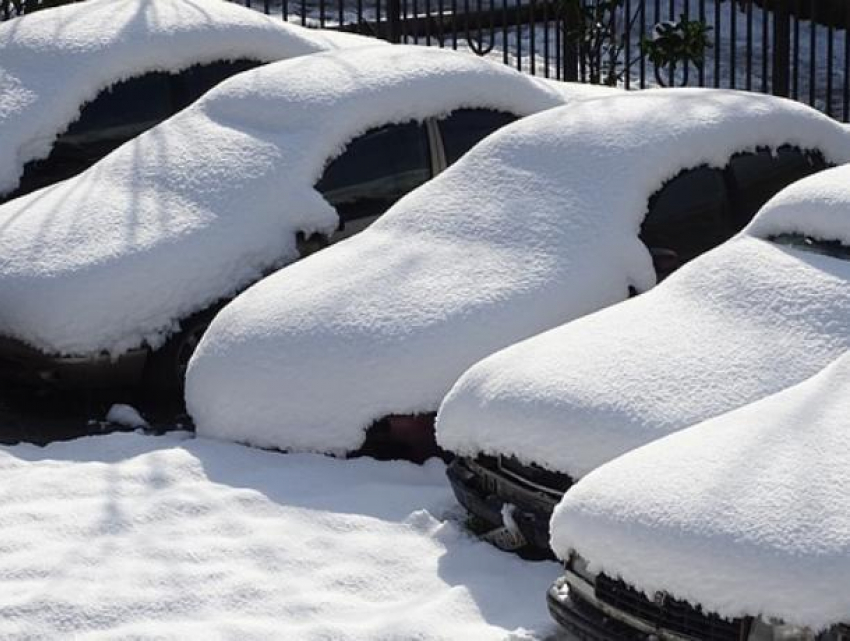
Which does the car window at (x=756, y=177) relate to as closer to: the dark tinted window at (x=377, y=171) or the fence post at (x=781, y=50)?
the dark tinted window at (x=377, y=171)

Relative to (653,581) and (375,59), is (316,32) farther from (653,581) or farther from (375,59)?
(653,581)

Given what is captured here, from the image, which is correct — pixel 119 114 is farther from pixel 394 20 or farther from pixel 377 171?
pixel 394 20

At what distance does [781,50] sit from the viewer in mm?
13727

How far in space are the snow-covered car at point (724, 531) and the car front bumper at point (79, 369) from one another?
341cm

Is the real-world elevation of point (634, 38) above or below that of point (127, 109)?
below

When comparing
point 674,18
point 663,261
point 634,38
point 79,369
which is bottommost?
point 634,38

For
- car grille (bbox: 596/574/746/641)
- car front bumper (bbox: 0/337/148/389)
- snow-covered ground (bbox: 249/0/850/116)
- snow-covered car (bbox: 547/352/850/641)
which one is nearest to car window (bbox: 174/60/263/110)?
car front bumper (bbox: 0/337/148/389)

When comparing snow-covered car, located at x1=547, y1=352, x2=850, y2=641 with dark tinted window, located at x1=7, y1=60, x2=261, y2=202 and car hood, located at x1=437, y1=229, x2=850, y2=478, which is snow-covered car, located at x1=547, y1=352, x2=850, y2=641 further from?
dark tinted window, located at x1=7, y1=60, x2=261, y2=202

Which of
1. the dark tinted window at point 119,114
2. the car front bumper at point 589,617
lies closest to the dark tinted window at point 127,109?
the dark tinted window at point 119,114

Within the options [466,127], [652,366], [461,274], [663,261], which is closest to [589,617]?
[652,366]

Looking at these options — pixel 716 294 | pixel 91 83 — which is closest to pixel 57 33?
pixel 91 83

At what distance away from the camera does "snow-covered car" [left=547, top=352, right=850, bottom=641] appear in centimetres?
548

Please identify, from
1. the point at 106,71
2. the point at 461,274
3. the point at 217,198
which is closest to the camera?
the point at 461,274

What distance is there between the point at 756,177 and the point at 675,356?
7.36 ft
